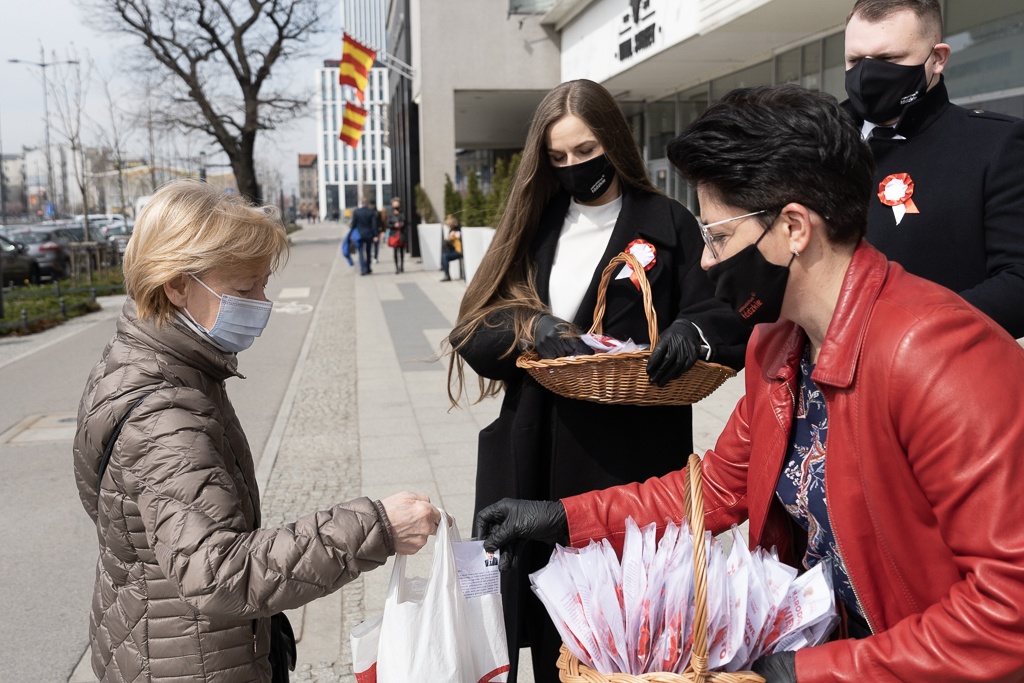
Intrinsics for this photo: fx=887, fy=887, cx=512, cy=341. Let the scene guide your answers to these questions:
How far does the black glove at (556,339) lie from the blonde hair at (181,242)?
2.73ft

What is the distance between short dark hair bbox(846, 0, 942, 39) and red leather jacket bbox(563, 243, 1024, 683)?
138 centimetres

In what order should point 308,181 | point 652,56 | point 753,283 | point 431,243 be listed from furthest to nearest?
point 308,181 < point 431,243 < point 652,56 < point 753,283

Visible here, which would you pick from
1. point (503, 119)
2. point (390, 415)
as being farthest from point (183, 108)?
point (390, 415)

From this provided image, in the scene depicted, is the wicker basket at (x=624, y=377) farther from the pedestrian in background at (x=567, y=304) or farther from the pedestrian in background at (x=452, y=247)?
the pedestrian in background at (x=452, y=247)

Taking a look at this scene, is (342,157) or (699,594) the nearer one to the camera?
(699,594)

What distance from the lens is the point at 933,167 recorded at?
246 cm

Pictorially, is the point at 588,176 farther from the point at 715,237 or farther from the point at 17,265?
the point at 17,265

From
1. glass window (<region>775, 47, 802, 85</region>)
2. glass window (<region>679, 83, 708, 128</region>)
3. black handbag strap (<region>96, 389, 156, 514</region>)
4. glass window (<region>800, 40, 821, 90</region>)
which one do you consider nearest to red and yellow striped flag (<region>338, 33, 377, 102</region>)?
glass window (<region>679, 83, 708, 128</region>)

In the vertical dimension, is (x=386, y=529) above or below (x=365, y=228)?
below

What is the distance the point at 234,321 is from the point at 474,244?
627 inches

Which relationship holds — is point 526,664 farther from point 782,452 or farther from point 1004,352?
point 1004,352

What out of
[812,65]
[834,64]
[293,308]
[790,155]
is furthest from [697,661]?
[293,308]

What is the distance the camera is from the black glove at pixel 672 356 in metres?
2.25

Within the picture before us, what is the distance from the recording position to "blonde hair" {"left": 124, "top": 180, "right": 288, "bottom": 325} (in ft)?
6.23
